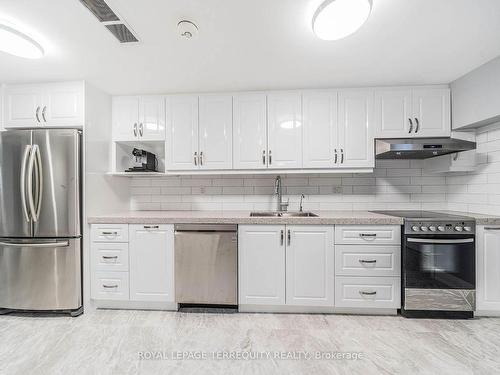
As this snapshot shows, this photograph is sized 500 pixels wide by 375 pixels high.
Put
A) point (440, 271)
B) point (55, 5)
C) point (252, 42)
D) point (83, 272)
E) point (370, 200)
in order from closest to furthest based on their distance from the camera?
point (55, 5), point (252, 42), point (440, 271), point (83, 272), point (370, 200)

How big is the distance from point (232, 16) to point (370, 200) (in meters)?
2.41

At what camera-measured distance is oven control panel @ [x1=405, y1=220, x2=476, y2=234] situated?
211cm

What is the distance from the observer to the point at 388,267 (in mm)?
2193

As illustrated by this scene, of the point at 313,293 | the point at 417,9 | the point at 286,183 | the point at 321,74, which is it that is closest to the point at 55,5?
the point at 321,74

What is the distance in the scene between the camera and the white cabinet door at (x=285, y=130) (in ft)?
8.43

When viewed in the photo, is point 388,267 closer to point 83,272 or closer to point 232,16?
point 232,16

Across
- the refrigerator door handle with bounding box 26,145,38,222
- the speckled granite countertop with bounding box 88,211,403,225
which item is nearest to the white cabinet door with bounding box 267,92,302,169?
the speckled granite countertop with bounding box 88,211,403,225

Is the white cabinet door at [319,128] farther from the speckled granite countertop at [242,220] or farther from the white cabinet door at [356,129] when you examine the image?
the speckled granite countertop at [242,220]

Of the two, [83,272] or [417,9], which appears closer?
[417,9]

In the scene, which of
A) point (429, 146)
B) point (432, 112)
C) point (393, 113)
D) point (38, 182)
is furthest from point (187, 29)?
point (432, 112)

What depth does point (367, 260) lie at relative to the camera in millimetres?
2205

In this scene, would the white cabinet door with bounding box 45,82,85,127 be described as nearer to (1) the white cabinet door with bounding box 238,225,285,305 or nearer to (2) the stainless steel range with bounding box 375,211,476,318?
(1) the white cabinet door with bounding box 238,225,285,305

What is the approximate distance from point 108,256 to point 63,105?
157 centimetres

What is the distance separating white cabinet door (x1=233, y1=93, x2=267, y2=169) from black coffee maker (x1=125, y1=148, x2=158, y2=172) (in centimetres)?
103
